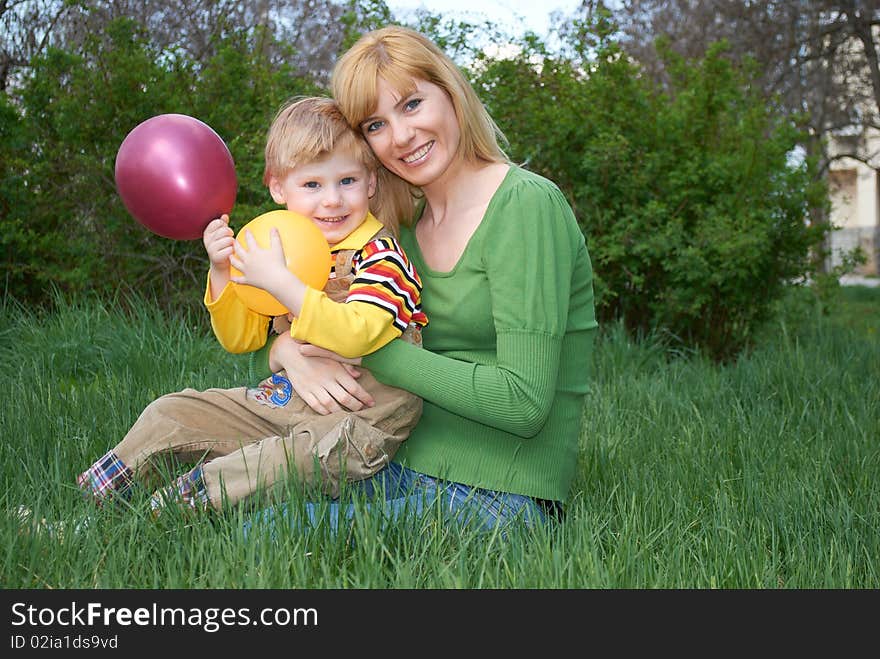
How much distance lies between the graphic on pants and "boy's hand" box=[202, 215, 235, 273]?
1.14ft

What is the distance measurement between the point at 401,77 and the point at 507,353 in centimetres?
78

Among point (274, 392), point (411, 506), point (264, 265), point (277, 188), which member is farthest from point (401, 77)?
point (411, 506)

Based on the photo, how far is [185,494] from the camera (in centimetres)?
248

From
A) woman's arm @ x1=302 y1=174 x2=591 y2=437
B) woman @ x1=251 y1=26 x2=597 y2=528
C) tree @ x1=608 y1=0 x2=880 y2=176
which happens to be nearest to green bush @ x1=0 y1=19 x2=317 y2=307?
Answer: woman @ x1=251 y1=26 x2=597 y2=528

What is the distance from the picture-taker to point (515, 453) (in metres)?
2.63

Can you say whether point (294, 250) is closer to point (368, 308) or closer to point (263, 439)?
point (368, 308)

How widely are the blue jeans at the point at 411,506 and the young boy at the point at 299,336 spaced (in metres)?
0.08

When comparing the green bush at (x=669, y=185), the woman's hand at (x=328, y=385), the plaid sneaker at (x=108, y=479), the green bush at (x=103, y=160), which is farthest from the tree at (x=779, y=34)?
A: the plaid sneaker at (x=108, y=479)

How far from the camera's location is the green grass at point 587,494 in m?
2.18

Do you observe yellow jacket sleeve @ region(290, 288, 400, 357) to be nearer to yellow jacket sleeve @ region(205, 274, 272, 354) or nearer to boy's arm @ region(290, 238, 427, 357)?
boy's arm @ region(290, 238, 427, 357)

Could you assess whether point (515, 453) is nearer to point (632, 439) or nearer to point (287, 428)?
point (287, 428)

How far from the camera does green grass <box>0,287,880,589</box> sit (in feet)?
7.16

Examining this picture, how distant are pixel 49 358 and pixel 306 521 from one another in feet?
9.42
